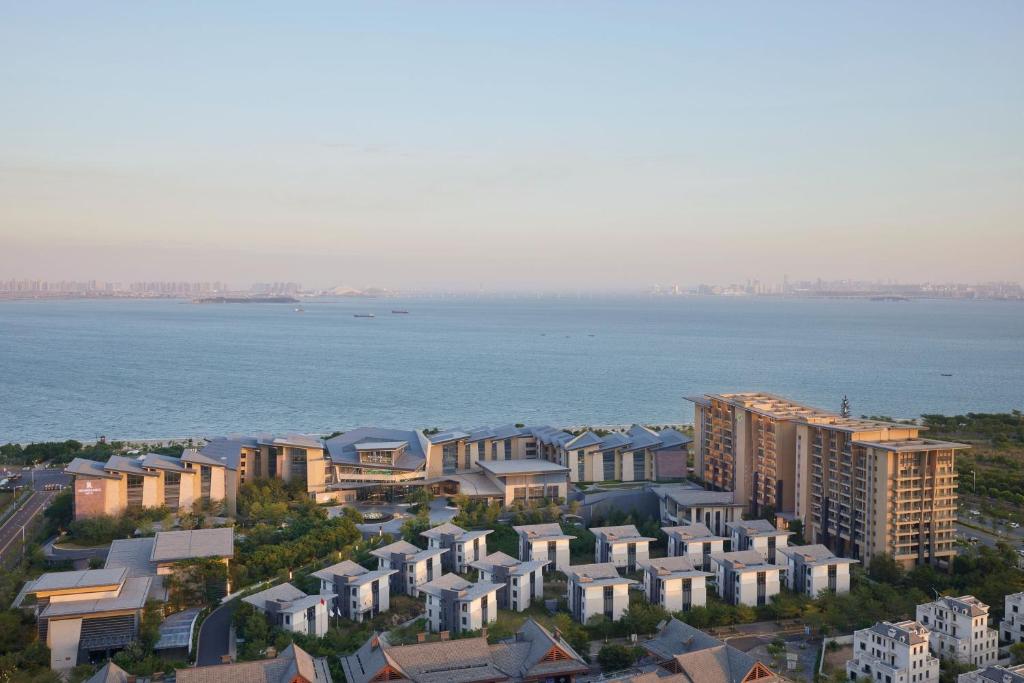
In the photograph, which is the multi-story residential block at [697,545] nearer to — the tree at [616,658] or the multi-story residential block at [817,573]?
the multi-story residential block at [817,573]

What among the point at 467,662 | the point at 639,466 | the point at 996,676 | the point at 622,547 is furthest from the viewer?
the point at 639,466

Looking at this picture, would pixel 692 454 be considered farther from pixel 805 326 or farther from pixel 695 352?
pixel 805 326

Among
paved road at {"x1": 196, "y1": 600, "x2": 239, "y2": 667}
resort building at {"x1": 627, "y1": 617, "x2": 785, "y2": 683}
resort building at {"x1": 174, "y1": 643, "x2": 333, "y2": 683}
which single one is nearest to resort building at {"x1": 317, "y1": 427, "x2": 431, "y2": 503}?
paved road at {"x1": 196, "y1": 600, "x2": 239, "y2": 667}

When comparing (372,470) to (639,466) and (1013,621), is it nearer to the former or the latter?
(639,466)

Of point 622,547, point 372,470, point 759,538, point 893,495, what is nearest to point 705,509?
point 759,538

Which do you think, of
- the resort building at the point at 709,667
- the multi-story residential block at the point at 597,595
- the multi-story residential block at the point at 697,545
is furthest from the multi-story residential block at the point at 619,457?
the resort building at the point at 709,667

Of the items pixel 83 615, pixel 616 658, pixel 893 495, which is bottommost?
pixel 616 658

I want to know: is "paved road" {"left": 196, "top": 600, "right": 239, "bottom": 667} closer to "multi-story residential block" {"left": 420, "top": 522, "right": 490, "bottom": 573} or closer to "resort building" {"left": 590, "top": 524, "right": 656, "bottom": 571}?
"multi-story residential block" {"left": 420, "top": 522, "right": 490, "bottom": 573}
